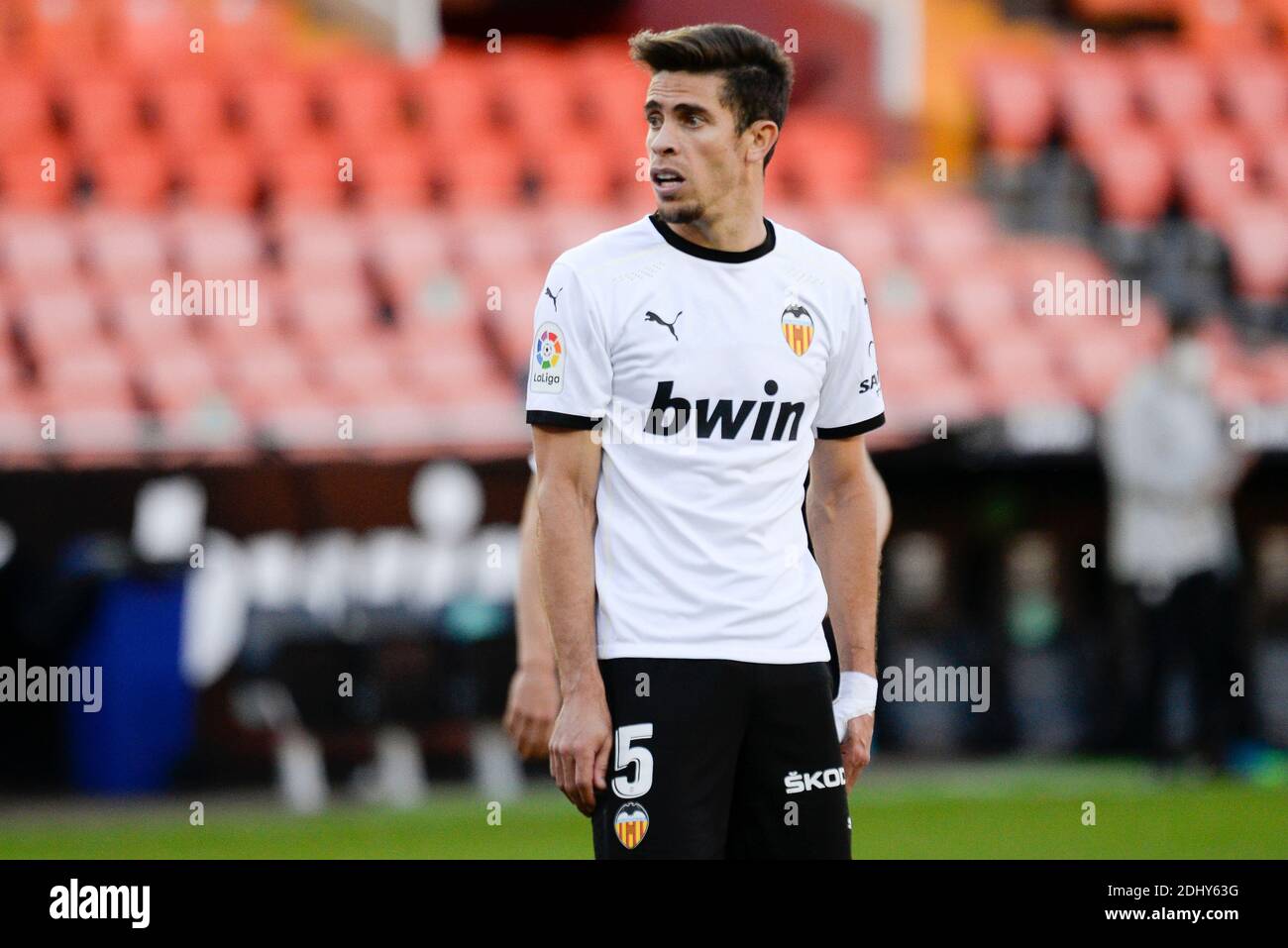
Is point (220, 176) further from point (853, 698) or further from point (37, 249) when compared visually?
point (853, 698)

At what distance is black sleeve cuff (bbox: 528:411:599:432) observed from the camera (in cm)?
301

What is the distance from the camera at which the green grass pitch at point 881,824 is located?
6332 millimetres

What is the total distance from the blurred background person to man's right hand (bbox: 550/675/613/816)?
5.34 meters

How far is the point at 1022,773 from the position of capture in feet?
26.9

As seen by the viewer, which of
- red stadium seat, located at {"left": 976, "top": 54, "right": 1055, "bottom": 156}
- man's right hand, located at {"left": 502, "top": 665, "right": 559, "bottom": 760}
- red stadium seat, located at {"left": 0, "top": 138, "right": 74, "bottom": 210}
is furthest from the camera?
red stadium seat, located at {"left": 976, "top": 54, "right": 1055, "bottom": 156}

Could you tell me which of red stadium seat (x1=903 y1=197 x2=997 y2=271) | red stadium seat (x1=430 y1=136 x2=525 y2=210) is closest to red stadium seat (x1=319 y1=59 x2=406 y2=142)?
red stadium seat (x1=430 y1=136 x2=525 y2=210)

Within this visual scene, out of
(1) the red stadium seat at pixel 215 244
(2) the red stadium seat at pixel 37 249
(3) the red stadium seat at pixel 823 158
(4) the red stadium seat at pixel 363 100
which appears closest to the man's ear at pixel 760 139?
(1) the red stadium seat at pixel 215 244

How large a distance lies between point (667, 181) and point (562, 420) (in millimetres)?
460

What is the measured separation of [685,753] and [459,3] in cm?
901

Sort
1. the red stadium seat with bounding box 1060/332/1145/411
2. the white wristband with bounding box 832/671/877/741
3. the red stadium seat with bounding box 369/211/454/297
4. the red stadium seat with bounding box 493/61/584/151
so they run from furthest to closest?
1. the red stadium seat with bounding box 493/61/584/151
2. the red stadium seat with bounding box 369/211/454/297
3. the red stadium seat with bounding box 1060/332/1145/411
4. the white wristband with bounding box 832/671/877/741

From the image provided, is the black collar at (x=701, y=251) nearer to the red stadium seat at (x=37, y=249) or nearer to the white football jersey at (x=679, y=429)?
the white football jersey at (x=679, y=429)

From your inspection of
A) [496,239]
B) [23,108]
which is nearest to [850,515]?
[496,239]

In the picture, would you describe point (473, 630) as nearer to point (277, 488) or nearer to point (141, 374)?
point (277, 488)

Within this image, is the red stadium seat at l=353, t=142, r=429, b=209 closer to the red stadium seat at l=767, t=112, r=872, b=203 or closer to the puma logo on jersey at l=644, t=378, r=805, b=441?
the red stadium seat at l=767, t=112, r=872, b=203
